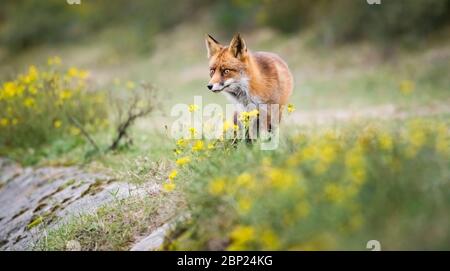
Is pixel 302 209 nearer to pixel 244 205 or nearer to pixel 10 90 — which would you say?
pixel 244 205

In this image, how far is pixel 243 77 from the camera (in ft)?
22.0

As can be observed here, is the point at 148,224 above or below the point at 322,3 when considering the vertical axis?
below

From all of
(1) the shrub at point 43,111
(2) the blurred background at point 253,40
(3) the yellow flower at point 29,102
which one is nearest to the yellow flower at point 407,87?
(2) the blurred background at point 253,40

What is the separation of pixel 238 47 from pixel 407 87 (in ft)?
29.1

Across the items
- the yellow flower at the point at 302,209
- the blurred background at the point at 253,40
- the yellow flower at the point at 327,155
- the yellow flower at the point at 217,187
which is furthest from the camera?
the blurred background at the point at 253,40

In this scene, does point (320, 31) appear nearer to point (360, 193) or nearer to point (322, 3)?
point (322, 3)

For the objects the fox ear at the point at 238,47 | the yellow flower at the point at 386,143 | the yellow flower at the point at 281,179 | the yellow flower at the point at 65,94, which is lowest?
the yellow flower at the point at 281,179

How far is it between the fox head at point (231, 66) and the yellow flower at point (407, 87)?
8.45 meters

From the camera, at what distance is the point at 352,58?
1838 centimetres

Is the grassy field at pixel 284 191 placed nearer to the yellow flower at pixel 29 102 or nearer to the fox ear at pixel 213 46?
the yellow flower at pixel 29 102

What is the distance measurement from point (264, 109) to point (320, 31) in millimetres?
14112

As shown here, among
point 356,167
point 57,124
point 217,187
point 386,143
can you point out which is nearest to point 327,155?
point 356,167

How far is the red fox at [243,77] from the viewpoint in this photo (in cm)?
662
